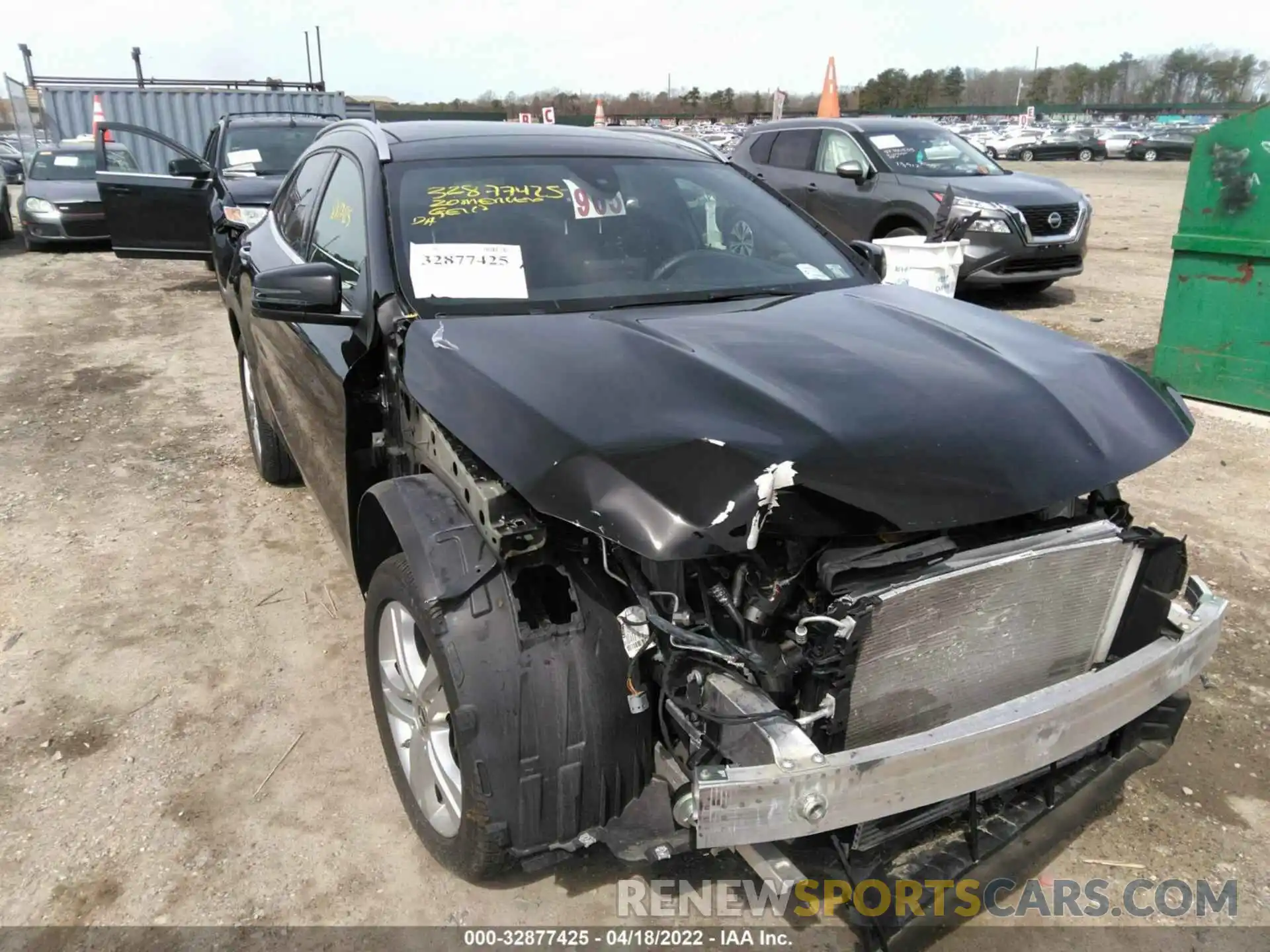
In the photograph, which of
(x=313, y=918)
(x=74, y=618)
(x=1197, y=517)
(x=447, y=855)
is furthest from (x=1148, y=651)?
(x=74, y=618)

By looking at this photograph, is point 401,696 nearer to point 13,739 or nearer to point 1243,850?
point 13,739

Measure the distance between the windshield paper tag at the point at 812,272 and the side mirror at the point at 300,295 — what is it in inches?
58.6

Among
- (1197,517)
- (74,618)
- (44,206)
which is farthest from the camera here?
(44,206)

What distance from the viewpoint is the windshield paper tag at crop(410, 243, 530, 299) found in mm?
2703

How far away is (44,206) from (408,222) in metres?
12.6

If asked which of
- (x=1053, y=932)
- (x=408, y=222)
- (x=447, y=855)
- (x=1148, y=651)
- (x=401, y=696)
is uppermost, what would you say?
(x=408, y=222)

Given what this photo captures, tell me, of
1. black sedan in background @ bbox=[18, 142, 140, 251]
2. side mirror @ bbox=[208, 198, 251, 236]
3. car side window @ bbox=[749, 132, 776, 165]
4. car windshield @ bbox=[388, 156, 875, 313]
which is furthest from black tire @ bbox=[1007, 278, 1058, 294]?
black sedan in background @ bbox=[18, 142, 140, 251]

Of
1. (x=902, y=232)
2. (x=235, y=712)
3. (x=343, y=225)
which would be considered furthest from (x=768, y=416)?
(x=902, y=232)

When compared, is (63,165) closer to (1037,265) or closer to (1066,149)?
(1037,265)

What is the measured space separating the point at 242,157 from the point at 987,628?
9246 millimetres

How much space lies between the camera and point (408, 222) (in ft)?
9.41

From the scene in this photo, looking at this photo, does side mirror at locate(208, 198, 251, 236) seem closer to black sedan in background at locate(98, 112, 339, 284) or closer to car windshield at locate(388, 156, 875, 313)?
black sedan in background at locate(98, 112, 339, 284)

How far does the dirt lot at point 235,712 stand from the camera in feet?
7.76

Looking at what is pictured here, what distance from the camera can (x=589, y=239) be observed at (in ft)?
9.88
